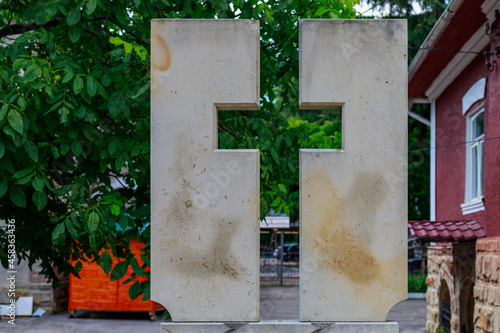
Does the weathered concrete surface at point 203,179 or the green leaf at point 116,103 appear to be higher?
the green leaf at point 116,103

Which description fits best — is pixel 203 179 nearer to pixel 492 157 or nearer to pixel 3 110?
pixel 3 110

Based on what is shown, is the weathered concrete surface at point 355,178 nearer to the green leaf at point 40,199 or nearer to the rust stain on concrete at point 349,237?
the rust stain on concrete at point 349,237

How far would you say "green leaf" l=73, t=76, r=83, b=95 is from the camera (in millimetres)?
4686

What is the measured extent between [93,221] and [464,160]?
8080mm

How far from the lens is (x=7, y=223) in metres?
5.76

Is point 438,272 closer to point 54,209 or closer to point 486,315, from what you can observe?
point 486,315

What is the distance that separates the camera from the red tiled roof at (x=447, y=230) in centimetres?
923

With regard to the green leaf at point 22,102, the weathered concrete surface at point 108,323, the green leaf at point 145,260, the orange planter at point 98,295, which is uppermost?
the green leaf at point 22,102

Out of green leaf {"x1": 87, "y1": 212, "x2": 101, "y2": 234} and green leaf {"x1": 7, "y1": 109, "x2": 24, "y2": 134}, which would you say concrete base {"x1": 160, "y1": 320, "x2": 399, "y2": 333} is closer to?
green leaf {"x1": 87, "y1": 212, "x2": 101, "y2": 234}

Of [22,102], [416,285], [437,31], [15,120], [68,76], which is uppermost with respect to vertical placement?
[437,31]

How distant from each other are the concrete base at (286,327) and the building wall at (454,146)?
6.98 meters

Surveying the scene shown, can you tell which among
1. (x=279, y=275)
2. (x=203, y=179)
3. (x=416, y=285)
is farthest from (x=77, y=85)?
(x=279, y=275)

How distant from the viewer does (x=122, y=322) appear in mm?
14391

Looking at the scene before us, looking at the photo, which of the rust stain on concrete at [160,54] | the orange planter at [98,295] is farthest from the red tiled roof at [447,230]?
the orange planter at [98,295]
